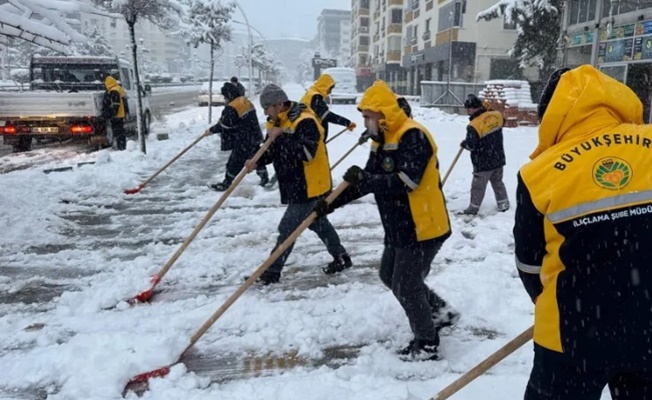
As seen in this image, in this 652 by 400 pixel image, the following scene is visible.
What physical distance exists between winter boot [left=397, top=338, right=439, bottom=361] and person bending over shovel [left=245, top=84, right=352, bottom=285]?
146cm

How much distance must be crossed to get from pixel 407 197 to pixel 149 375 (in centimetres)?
182

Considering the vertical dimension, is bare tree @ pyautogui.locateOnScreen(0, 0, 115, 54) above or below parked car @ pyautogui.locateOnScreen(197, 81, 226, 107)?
above

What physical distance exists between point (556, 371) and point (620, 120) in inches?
32.2

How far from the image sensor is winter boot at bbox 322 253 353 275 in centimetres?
481

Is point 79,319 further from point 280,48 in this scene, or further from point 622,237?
point 280,48

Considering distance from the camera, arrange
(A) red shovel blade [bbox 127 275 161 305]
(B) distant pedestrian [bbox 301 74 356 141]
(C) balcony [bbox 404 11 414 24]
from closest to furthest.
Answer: (A) red shovel blade [bbox 127 275 161 305]
(B) distant pedestrian [bbox 301 74 356 141]
(C) balcony [bbox 404 11 414 24]

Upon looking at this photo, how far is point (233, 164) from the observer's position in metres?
8.23

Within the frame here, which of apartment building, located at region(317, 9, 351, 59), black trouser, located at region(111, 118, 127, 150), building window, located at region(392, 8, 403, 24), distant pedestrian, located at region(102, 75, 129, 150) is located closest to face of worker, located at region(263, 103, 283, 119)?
distant pedestrian, located at region(102, 75, 129, 150)

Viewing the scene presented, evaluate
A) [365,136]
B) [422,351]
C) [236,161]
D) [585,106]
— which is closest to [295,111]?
[365,136]

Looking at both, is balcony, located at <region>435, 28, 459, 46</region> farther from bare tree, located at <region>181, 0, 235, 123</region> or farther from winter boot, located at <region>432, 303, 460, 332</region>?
winter boot, located at <region>432, 303, 460, 332</region>

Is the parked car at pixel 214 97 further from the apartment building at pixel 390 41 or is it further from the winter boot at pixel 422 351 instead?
the winter boot at pixel 422 351

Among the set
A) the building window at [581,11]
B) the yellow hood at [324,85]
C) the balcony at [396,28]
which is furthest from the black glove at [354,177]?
the balcony at [396,28]

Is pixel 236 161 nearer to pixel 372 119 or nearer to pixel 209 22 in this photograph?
pixel 372 119

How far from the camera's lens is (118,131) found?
11.8m
